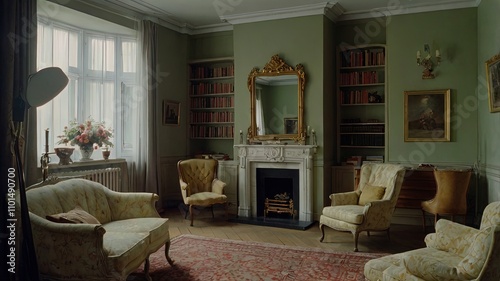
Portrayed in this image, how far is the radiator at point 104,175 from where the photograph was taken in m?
5.34

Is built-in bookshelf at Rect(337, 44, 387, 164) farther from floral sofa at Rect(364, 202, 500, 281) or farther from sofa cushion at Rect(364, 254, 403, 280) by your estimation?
sofa cushion at Rect(364, 254, 403, 280)

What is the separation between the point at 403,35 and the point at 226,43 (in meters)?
3.13

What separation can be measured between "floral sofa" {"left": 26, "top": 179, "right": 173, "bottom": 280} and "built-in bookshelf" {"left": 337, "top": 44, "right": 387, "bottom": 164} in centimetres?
385

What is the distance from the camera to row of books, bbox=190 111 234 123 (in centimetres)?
740

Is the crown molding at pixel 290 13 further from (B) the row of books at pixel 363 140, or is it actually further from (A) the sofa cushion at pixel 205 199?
(A) the sofa cushion at pixel 205 199

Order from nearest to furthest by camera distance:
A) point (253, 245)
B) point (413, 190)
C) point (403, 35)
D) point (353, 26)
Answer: point (253, 245), point (413, 190), point (403, 35), point (353, 26)

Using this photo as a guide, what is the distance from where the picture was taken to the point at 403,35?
20.4 ft

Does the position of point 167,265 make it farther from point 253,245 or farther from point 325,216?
point 325,216

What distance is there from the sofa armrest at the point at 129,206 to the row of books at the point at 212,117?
3299 millimetres

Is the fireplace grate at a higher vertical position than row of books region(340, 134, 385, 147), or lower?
lower

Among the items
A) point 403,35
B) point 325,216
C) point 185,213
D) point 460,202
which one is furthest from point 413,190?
point 185,213

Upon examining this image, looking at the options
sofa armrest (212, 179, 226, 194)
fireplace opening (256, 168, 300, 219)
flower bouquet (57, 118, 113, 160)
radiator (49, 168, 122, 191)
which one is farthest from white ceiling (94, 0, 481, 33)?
sofa armrest (212, 179, 226, 194)

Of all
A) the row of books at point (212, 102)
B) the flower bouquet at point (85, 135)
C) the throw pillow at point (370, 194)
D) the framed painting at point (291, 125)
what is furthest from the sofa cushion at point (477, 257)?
the row of books at point (212, 102)

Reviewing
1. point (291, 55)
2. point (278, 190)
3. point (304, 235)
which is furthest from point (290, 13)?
point (304, 235)
